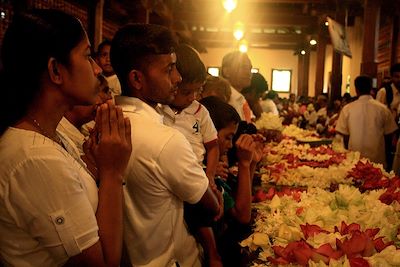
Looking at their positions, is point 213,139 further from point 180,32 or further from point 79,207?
point 180,32

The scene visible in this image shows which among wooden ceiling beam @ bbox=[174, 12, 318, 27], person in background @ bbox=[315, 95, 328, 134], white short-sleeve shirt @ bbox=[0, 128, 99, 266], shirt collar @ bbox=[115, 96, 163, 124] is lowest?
person in background @ bbox=[315, 95, 328, 134]

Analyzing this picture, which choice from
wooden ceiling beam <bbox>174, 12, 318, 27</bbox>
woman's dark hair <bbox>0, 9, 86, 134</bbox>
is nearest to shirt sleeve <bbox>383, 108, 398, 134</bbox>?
woman's dark hair <bbox>0, 9, 86, 134</bbox>

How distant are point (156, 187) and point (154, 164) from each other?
98mm

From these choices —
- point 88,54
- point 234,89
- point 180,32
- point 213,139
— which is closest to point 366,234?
point 88,54

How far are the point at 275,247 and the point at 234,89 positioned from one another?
3.21 meters

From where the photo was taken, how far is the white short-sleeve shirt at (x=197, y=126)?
3.30 meters

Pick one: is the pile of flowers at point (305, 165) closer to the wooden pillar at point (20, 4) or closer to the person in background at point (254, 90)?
the person in background at point (254, 90)

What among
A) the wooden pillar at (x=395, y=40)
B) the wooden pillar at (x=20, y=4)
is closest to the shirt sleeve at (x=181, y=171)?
the wooden pillar at (x=20, y=4)

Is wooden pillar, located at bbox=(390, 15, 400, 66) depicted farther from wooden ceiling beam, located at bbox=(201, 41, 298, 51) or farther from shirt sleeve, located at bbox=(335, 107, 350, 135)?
wooden ceiling beam, located at bbox=(201, 41, 298, 51)

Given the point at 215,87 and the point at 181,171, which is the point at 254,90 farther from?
the point at 181,171

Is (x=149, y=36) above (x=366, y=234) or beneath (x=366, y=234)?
above

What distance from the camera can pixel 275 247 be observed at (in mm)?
1996

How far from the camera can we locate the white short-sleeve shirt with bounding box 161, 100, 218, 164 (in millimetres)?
3297

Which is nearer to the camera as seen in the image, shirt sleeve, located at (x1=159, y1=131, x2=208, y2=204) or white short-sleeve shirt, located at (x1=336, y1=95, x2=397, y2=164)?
shirt sleeve, located at (x1=159, y1=131, x2=208, y2=204)
